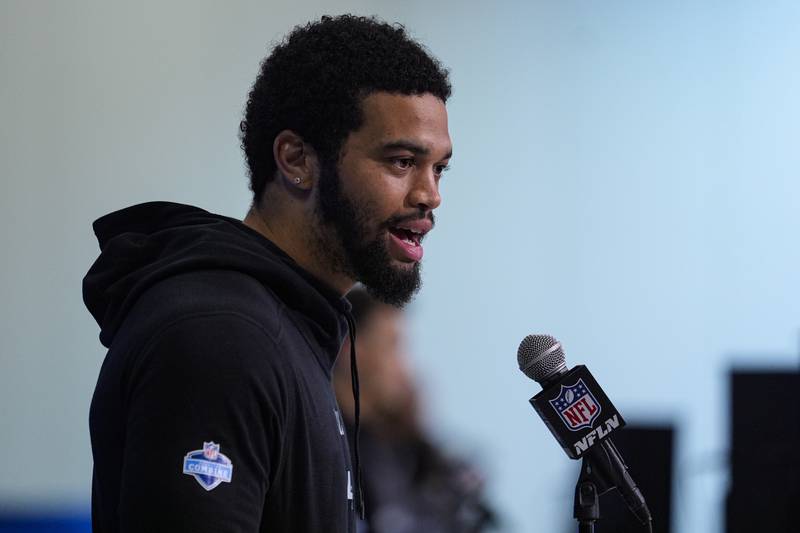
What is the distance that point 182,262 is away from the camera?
1075 millimetres

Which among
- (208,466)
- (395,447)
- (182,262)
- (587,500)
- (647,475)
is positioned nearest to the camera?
(208,466)

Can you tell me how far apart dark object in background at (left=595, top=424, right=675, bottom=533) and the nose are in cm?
169

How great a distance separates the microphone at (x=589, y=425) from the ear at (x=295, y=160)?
1.31ft

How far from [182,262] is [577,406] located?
1.68 ft

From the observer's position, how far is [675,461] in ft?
9.34

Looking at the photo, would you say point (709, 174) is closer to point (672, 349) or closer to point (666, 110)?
point (666, 110)

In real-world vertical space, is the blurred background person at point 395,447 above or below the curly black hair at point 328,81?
below

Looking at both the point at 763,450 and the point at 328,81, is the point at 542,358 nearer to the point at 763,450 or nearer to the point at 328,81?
the point at 328,81

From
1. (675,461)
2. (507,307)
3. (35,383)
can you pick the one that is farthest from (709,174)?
(35,383)

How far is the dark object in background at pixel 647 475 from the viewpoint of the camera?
111 inches

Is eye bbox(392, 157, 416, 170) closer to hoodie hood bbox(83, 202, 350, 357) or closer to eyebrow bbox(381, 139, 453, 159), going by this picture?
eyebrow bbox(381, 139, 453, 159)

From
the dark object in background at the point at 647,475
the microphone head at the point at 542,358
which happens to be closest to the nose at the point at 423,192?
the microphone head at the point at 542,358

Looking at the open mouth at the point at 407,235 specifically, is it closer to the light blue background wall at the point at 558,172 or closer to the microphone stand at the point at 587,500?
the microphone stand at the point at 587,500

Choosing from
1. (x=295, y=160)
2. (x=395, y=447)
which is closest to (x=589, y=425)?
(x=295, y=160)
